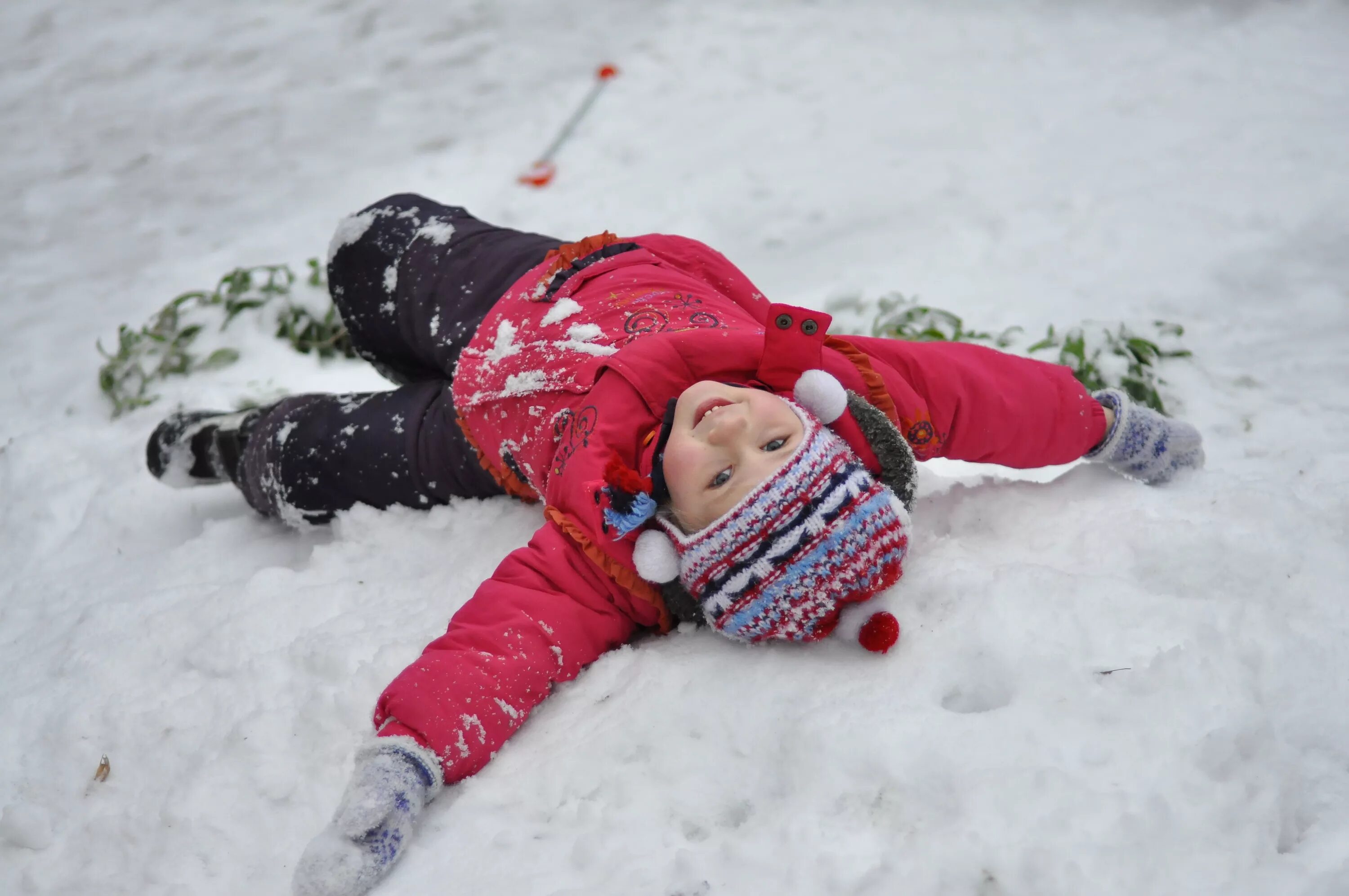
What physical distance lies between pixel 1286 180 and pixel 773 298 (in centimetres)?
173

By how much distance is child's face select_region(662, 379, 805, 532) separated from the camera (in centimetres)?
157

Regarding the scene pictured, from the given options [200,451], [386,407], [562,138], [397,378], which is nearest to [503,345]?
[386,407]

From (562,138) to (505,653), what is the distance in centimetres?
294

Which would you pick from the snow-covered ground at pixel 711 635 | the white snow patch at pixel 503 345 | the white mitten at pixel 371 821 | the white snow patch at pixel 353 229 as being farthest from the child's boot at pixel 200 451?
the white mitten at pixel 371 821

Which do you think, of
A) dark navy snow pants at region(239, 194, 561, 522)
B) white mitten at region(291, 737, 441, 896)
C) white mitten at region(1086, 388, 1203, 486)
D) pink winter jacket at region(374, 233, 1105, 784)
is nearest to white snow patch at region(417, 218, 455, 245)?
dark navy snow pants at region(239, 194, 561, 522)

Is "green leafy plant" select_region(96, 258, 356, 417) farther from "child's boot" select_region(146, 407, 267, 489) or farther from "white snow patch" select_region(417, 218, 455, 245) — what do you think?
"white snow patch" select_region(417, 218, 455, 245)

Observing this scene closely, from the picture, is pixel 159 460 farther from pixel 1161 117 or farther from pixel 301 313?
pixel 1161 117

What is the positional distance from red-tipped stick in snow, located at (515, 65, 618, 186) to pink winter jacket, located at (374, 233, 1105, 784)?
169 cm

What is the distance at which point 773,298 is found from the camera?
3.13 meters

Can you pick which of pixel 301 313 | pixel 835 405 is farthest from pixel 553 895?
pixel 301 313

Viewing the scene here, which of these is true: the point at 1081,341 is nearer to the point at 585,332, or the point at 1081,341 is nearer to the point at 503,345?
the point at 585,332

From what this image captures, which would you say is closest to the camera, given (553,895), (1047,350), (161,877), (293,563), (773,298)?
(553,895)

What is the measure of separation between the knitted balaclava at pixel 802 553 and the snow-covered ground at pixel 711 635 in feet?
0.26

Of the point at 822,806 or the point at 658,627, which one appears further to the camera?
the point at 658,627
